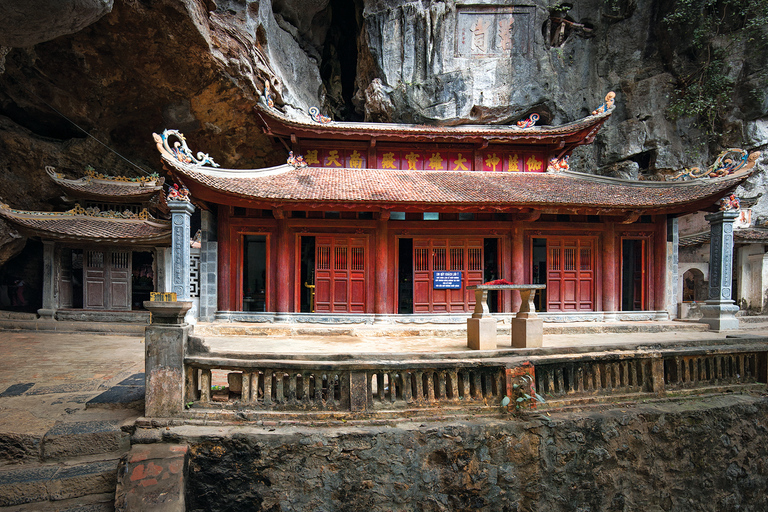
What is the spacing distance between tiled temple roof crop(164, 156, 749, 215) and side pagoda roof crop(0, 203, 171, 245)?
12.6 ft

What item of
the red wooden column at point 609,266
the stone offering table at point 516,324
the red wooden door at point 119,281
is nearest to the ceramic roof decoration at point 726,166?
the red wooden column at point 609,266

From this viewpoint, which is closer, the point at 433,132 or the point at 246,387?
the point at 246,387

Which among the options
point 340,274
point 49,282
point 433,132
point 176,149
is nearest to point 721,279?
point 433,132

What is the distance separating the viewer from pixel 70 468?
152 inches

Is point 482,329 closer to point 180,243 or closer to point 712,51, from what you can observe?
point 180,243

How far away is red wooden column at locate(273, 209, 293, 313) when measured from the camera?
413 inches

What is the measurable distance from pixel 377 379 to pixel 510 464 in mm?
2014

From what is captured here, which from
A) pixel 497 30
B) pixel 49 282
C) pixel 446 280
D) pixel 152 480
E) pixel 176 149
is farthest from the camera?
pixel 497 30

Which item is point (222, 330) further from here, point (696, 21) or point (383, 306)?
point (696, 21)

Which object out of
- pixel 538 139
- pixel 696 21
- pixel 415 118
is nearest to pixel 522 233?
pixel 538 139

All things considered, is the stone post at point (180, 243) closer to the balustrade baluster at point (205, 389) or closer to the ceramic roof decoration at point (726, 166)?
the balustrade baluster at point (205, 389)

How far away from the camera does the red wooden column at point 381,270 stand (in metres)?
10.7

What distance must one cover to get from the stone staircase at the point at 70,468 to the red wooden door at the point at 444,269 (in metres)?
7.87

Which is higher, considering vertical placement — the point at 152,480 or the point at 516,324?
the point at 516,324
